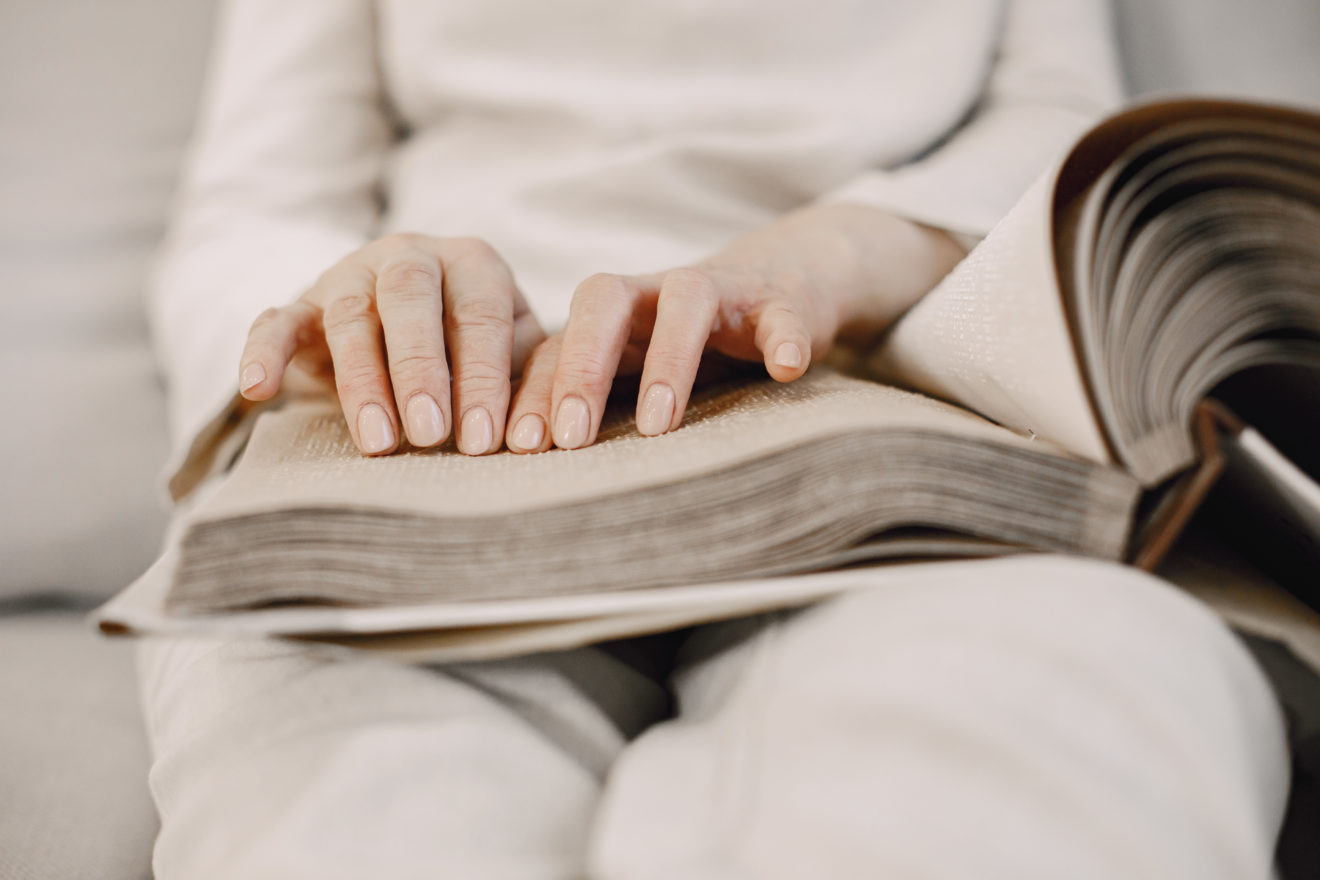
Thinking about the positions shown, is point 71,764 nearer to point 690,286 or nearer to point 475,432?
point 475,432

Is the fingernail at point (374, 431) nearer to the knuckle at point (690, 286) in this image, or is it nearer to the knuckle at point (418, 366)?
the knuckle at point (418, 366)

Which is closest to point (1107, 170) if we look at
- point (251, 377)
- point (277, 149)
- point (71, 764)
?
point (251, 377)

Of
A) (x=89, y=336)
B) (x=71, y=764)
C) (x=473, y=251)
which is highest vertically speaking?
(x=473, y=251)

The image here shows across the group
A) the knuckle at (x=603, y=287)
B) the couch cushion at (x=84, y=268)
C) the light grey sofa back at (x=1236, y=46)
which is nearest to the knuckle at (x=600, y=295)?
the knuckle at (x=603, y=287)

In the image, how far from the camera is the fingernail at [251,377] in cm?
41

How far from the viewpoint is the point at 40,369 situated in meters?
0.70

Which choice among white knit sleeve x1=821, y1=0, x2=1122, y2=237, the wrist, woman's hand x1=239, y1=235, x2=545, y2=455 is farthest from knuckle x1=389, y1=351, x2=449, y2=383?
white knit sleeve x1=821, y1=0, x2=1122, y2=237

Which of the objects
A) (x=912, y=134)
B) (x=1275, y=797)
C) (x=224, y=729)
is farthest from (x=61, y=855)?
(x=912, y=134)

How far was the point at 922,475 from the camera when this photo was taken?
0.92ft

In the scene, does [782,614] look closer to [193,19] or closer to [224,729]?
[224,729]

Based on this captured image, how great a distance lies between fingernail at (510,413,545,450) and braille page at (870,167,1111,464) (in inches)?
8.0

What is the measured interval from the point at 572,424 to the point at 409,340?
10 cm

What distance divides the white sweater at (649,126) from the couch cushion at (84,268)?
0.06 meters

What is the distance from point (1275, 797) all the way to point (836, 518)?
0.17 meters
